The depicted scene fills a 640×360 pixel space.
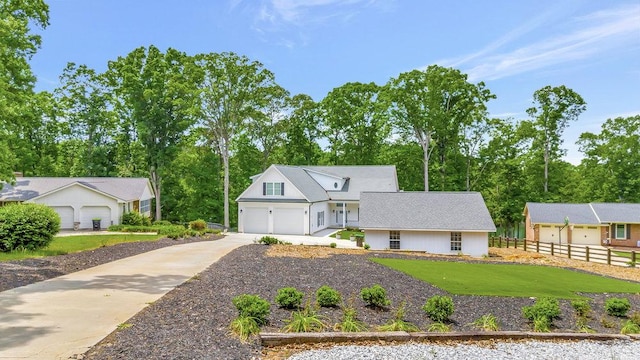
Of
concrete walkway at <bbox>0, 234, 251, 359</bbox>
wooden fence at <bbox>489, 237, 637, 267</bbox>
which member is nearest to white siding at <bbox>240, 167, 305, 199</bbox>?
wooden fence at <bbox>489, 237, 637, 267</bbox>

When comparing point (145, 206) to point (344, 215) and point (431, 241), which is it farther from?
point (431, 241)

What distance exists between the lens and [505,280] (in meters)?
13.8

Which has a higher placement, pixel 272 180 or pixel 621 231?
pixel 272 180

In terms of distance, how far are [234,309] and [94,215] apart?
28.4m

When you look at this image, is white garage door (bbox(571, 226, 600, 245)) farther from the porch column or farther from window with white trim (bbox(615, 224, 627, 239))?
A: the porch column

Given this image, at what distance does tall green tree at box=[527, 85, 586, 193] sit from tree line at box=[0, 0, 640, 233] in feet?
0.37

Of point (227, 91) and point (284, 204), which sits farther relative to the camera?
point (227, 91)

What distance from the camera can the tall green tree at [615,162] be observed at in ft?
142

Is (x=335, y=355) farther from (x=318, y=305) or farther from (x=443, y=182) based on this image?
(x=443, y=182)

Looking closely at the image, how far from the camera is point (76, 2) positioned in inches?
708

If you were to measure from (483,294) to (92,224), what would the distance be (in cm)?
3060

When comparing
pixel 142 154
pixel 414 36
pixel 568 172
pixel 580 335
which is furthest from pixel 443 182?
pixel 580 335

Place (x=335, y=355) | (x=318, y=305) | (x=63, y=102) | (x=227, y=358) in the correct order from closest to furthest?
(x=227, y=358) → (x=335, y=355) → (x=318, y=305) → (x=63, y=102)

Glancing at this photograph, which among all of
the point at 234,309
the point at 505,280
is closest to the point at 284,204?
the point at 505,280
